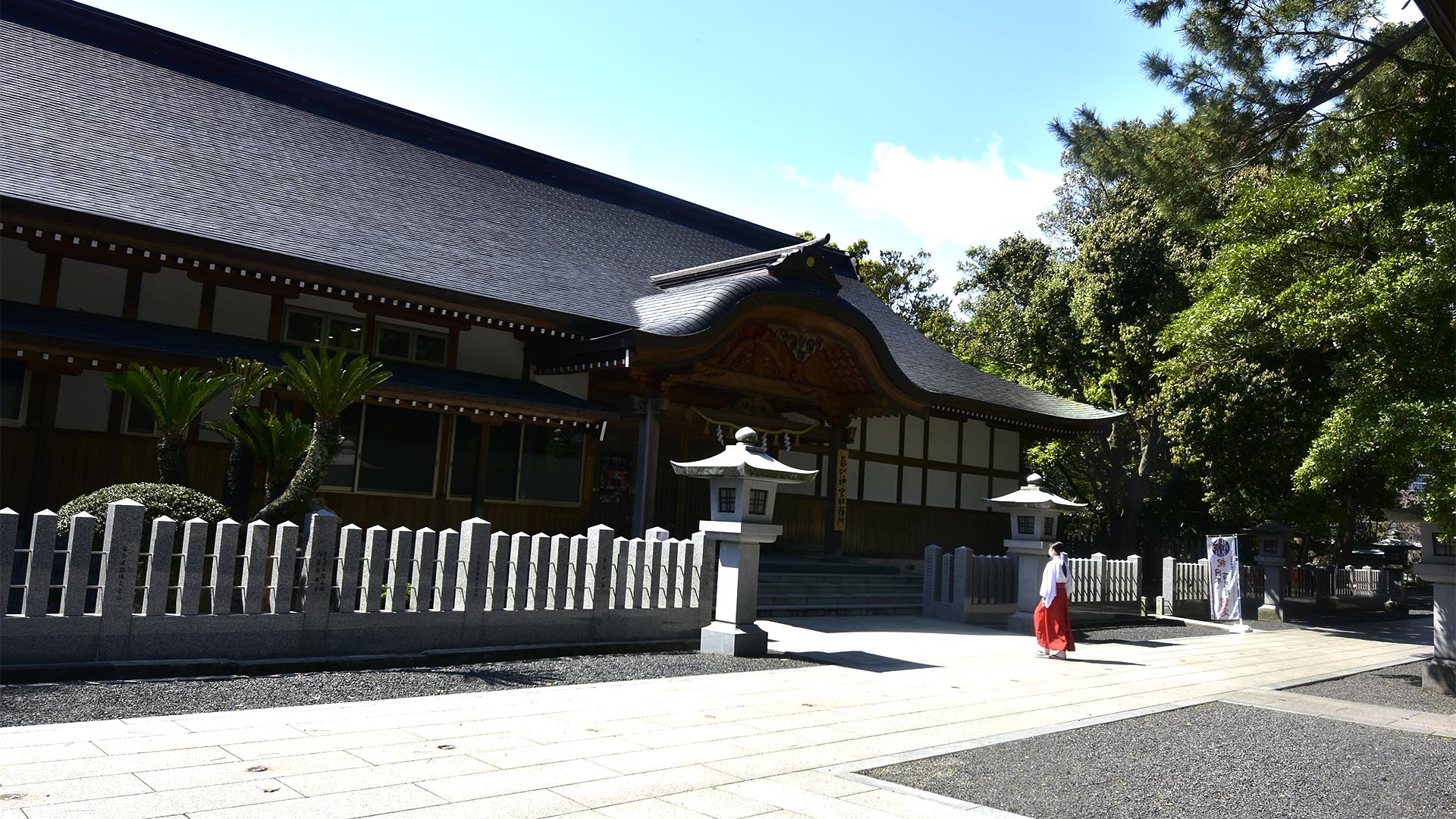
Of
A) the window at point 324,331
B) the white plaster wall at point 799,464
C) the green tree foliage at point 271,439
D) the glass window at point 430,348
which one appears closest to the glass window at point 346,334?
the window at point 324,331

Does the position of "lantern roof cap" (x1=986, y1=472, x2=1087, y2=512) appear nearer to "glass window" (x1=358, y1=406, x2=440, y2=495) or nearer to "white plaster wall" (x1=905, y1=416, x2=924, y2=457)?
"white plaster wall" (x1=905, y1=416, x2=924, y2=457)

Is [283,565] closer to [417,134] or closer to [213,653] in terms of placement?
[213,653]

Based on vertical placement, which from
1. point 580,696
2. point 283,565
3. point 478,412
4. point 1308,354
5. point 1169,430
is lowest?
point 580,696

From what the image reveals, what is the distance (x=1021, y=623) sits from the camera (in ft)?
50.0

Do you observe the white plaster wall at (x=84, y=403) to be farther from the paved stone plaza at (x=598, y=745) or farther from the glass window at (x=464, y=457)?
the paved stone plaza at (x=598, y=745)

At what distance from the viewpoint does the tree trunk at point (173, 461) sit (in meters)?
9.45

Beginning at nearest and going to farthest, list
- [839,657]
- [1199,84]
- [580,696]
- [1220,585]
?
1. [580,696]
2. [839,657]
3. [1199,84]
4. [1220,585]

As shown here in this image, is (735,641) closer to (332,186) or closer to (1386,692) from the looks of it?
(1386,692)

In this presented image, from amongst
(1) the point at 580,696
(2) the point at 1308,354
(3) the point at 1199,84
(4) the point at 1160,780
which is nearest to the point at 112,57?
(1) the point at 580,696

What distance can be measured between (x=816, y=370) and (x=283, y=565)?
1006cm

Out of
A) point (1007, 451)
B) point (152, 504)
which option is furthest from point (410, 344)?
point (1007, 451)

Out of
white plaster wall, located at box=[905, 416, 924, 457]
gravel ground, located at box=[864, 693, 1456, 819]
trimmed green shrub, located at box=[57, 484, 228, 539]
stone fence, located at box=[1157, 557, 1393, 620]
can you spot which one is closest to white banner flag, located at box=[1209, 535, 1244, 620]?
stone fence, located at box=[1157, 557, 1393, 620]

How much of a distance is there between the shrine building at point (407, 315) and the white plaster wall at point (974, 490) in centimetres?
125

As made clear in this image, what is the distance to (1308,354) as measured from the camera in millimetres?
20531
